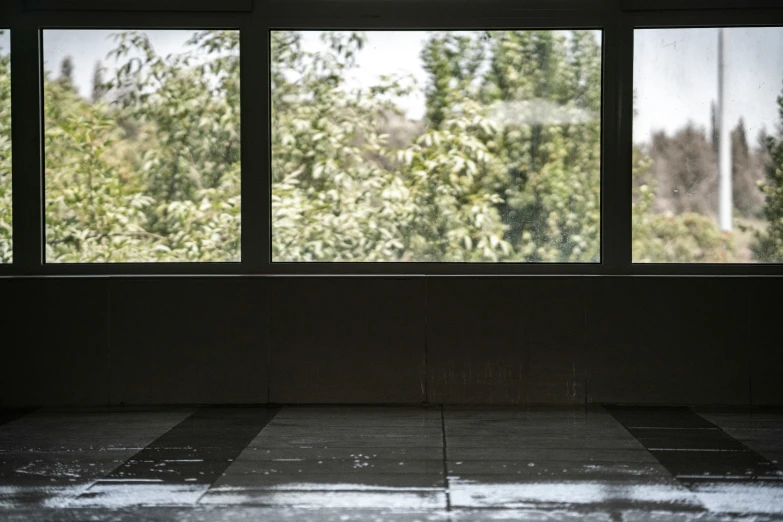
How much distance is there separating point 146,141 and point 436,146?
5.97ft

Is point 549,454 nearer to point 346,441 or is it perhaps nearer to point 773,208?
point 346,441

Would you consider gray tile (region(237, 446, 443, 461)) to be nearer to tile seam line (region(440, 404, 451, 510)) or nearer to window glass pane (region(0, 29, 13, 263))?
tile seam line (region(440, 404, 451, 510))

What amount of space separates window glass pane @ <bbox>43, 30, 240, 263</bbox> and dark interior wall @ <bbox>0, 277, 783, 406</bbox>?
34 centimetres

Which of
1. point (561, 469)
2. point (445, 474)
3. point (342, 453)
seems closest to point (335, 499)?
point (445, 474)

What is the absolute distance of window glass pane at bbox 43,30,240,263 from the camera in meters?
5.52

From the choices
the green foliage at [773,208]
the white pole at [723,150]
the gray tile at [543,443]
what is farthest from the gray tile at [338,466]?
the green foliage at [773,208]

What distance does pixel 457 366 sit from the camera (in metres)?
5.38

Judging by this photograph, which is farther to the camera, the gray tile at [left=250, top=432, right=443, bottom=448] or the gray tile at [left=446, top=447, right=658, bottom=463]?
the gray tile at [left=250, top=432, right=443, bottom=448]

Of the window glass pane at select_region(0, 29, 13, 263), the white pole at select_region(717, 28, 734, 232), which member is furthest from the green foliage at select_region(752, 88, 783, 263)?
the window glass pane at select_region(0, 29, 13, 263)

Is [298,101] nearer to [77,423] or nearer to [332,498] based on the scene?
[77,423]

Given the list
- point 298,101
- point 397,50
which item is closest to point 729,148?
point 397,50

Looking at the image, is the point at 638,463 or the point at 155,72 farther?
the point at 155,72

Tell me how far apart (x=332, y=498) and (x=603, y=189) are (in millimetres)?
2907

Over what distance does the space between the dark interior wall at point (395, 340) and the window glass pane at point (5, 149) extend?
1.13 ft
